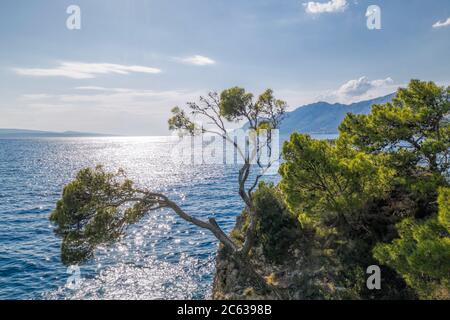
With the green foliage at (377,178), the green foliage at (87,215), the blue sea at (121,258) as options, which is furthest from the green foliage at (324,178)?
the blue sea at (121,258)

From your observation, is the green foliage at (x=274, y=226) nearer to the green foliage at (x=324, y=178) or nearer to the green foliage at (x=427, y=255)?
the green foliage at (x=324, y=178)

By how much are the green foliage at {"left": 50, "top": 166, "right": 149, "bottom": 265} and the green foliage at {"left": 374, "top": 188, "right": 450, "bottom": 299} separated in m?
16.8

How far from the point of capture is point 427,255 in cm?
1211

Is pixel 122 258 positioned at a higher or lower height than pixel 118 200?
lower

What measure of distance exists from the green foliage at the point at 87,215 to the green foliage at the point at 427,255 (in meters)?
16.8

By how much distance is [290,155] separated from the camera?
17484 millimetres

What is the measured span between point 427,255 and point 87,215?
63.5ft

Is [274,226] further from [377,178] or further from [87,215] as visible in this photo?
[87,215]

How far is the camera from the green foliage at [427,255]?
11.8m

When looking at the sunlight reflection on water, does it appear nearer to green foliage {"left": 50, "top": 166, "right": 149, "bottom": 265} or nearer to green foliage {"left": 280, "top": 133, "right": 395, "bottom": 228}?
green foliage {"left": 50, "top": 166, "right": 149, "bottom": 265}

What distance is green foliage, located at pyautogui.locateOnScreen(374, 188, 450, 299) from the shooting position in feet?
38.8

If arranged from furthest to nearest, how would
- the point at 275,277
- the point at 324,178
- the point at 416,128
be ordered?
1. the point at 275,277
2. the point at 416,128
3. the point at 324,178

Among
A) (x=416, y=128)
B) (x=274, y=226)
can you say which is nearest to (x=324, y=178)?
(x=416, y=128)
